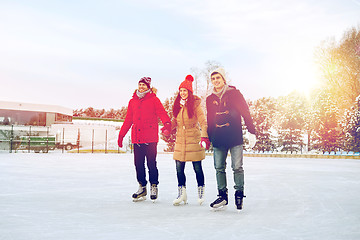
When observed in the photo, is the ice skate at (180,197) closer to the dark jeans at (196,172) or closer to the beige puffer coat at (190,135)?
the dark jeans at (196,172)

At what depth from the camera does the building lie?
48656 millimetres

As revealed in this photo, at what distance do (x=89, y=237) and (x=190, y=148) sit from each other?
82.6 inches

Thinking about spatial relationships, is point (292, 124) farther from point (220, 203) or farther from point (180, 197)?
point (220, 203)

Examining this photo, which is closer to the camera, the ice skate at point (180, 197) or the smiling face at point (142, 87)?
the ice skate at point (180, 197)

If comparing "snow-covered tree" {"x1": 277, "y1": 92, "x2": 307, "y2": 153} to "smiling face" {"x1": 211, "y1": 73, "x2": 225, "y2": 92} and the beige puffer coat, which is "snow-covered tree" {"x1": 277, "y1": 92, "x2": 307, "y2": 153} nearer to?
the beige puffer coat

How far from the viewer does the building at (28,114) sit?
48.7 m

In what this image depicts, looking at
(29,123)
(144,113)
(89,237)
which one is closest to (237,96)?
(144,113)

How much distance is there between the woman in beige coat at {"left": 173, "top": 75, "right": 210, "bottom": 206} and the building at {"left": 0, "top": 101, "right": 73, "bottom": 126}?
4787 cm

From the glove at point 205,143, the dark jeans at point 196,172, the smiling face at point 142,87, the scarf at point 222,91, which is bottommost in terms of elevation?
the dark jeans at point 196,172

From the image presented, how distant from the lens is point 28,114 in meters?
50.2

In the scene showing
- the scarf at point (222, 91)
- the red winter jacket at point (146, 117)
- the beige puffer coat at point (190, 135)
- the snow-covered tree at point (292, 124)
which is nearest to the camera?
the scarf at point (222, 91)

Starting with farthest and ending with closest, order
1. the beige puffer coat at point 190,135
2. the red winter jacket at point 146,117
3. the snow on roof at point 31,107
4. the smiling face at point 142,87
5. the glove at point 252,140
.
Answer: the snow on roof at point 31,107 → the smiling face at point 142,87 → the red winter jacket at point 146,117 → the beige puffer coat at point 190,135 → the glove at point 252,140

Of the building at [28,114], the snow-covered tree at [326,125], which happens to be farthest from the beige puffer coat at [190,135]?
the building at [28,114]

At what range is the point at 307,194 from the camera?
6.62 m
